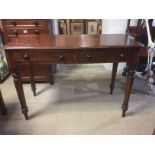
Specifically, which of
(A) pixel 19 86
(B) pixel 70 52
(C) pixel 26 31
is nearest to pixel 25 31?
(C) pixel 26 31

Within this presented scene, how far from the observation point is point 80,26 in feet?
8.43

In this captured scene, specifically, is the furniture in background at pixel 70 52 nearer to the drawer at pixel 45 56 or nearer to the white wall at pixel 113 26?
the drawer at pixel 45 56

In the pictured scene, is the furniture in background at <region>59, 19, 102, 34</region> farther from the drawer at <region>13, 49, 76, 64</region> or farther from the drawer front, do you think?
the drawer at <region>13, 49, 76, 64</region>

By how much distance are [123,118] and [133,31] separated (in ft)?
4.24

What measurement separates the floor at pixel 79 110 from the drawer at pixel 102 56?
596mm

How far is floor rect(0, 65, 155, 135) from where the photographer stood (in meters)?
1.43

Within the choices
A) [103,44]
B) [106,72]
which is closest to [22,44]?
[103,44]

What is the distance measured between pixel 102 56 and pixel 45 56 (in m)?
0.44

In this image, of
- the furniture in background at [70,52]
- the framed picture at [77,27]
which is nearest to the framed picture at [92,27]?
the framed picture at [77,27]

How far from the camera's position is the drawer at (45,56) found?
123cm

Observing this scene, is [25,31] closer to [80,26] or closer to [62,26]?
[62,26]

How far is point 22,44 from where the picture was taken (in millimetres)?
1262
